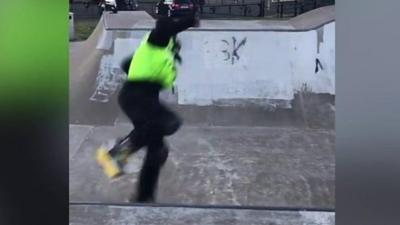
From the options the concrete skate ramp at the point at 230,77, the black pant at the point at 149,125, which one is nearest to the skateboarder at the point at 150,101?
the black pant at the point at 149,125

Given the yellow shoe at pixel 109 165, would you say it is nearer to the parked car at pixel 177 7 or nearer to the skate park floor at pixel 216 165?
the skate park floor at pixel 216 165

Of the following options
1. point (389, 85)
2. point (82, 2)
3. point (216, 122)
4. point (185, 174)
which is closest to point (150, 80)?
point (82, 2)

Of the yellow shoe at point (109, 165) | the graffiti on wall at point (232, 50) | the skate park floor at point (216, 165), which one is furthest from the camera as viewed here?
the graffiti on wall at point (232, 50)

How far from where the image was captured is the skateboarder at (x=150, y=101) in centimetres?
309

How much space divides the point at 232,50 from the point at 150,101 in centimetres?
188

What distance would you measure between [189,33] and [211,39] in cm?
18

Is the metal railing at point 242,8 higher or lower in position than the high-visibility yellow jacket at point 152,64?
higher

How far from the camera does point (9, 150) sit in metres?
2.21

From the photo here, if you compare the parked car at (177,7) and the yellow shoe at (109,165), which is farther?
the yellow shoe at (109,165)

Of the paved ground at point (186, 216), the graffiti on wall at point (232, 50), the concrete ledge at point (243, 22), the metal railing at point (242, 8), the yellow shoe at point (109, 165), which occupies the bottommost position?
the paved ground at point (186, 216)

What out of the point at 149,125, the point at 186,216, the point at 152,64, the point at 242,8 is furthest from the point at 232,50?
the point at 186,216

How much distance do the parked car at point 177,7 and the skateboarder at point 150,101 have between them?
1.2 inches

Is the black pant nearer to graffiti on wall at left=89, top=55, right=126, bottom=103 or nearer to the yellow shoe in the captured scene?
the yellow shoe

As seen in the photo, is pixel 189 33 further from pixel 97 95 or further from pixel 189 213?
pixel 189 213
